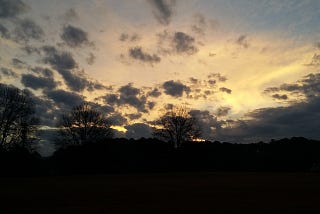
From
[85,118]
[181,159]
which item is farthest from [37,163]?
[181,159]

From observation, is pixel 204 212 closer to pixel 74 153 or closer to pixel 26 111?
pixel 26 111

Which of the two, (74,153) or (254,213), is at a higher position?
(74,153)

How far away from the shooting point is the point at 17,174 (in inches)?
2046

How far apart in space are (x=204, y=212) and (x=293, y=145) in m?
68.0

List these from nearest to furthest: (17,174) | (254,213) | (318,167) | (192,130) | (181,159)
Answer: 1. (254,213)
2. (17,174)
3. (318,167)
4. (181,159)
5. (192,130)

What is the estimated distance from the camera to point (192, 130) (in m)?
74.9

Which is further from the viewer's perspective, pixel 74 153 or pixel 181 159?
pixel 181 159

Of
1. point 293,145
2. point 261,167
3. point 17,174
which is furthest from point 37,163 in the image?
point 293,145

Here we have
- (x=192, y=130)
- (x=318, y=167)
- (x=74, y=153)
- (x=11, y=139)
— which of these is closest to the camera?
(x=11, y=139)

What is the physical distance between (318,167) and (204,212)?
56913 millimetres

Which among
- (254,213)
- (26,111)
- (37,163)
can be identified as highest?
(26,111)

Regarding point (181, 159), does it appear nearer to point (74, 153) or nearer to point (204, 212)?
point (74, 153)

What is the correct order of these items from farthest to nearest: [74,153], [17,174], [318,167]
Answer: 1. [318,167]
2. [74,153]
3. [17,174]

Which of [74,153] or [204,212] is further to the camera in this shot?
[74,153]
